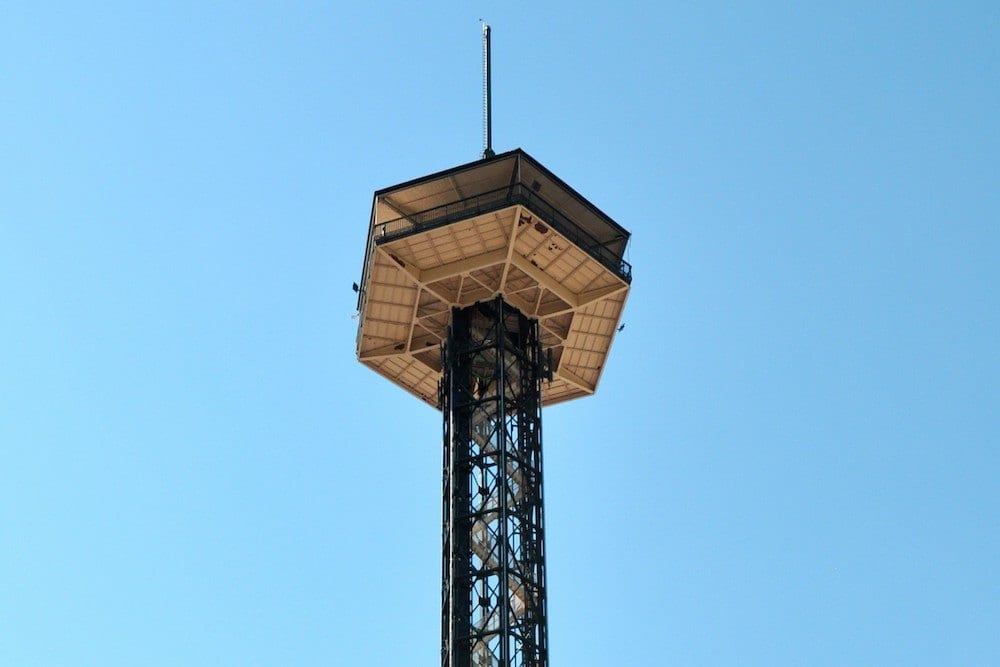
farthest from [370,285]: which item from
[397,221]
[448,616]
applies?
[448,616]

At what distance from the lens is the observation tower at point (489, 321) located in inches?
→ 3155

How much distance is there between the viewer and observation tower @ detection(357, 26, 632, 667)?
8012 cm

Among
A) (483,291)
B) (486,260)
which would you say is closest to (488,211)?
(486,260)

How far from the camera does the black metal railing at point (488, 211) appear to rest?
83188mm

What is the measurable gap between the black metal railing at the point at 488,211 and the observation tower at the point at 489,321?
0.26 feet

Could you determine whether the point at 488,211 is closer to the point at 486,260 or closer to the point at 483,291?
the point at 486,260

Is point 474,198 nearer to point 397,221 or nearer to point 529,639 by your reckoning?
point 397,221

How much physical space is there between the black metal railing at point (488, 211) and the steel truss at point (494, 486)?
4802 mm

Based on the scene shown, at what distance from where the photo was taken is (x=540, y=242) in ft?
277

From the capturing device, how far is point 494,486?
3236 inches

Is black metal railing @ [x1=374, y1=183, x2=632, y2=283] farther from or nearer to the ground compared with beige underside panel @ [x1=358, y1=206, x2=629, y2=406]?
farther from the ground

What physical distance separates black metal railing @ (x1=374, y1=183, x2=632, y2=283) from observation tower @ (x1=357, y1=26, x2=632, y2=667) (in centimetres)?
8

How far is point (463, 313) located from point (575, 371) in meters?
7.65

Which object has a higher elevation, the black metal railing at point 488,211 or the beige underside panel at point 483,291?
the black metal railing at point 488,211
